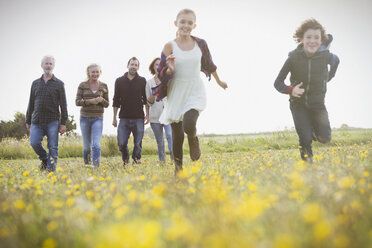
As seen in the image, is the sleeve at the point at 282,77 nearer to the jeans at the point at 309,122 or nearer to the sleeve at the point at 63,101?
the jeans at the point at 309,122

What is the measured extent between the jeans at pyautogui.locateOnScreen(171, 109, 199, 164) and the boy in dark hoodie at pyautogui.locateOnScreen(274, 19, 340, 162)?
5.70ft

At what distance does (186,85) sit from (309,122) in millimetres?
2387

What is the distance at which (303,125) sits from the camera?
486cm

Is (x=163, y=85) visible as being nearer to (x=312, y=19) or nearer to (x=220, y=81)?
(x=220, y=81)

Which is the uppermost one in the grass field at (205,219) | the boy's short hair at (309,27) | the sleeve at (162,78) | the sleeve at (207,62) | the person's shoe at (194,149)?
the boy's short hair at (309,27)

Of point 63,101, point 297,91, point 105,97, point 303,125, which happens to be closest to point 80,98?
point 63,101

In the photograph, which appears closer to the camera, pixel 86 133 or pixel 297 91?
pixel 297 91

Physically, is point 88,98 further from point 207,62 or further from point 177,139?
point 207,62

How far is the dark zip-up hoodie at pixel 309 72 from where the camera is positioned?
4746mm

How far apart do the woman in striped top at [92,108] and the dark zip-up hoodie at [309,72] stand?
171 inches

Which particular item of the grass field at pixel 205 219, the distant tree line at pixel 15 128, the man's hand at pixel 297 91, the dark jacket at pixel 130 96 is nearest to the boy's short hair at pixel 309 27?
the man's hand at pixel 297 91

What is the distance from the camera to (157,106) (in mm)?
7941

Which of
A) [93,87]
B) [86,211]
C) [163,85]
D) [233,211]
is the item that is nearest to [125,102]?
[93,87]

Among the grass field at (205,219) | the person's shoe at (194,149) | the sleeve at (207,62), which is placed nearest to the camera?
the grass field at (205,219)
